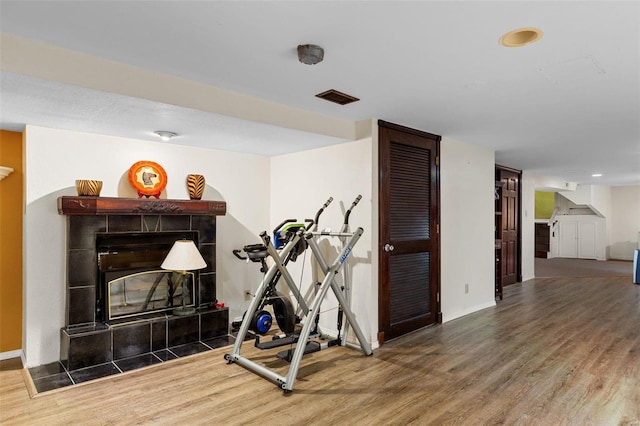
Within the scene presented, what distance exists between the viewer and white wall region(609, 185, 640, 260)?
1138cm

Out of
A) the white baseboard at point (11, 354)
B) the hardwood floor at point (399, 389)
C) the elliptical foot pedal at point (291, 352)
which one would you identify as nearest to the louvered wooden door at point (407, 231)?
the hardwood floor at point (399, 389)

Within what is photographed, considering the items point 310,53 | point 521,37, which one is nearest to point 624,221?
point 521,37

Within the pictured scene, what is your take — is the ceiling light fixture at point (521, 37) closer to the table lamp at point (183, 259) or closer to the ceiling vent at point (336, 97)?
the ceiling vent at point (336, 97)

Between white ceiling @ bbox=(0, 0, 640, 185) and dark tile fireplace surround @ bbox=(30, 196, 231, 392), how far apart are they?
704 millimetres

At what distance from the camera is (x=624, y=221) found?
11578 millimetres

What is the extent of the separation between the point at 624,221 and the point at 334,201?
11.6 m

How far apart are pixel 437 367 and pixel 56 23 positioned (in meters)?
3.47

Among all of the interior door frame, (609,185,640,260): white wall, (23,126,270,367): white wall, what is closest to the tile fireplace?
(23,126,270,367): white wall

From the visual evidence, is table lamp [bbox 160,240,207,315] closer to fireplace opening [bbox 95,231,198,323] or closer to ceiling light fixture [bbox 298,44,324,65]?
fireplace opening [bbox 95,231,198,323]

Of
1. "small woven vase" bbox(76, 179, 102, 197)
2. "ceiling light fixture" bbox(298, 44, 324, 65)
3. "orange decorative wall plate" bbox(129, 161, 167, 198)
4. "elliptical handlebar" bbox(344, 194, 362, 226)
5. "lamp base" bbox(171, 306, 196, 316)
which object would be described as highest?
"ceiling light fixture" bbox(298, 44, 324, 65)

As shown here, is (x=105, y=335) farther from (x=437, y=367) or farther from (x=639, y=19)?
(x=639, y=19)

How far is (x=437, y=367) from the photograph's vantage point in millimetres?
3270

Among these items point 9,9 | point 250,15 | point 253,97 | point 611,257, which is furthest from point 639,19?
point 611,257

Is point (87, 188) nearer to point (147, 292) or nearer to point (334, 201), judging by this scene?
point (147, 292)
